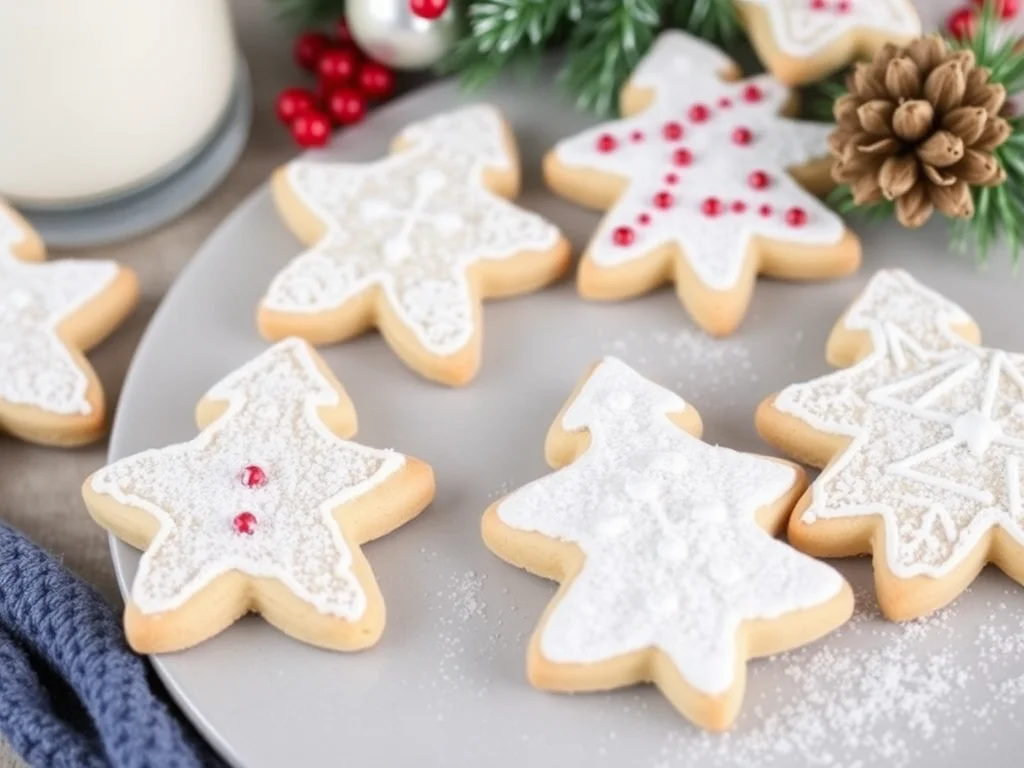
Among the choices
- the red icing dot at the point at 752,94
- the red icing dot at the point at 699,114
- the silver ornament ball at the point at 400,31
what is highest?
the silver ornament ball at the point at 400,31

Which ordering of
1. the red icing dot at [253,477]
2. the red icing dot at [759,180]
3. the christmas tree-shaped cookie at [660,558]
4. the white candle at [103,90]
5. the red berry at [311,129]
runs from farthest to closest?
the red berry at [311,129], the red icing dot at [759,180], the white candle at [103,90], the red icing dot at [253,477], the christmas tree-shaped cookie at [660,558]

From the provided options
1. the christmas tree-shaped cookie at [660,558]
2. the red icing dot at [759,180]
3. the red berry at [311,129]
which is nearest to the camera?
the christmas tree-shaped cookie at [660,558]

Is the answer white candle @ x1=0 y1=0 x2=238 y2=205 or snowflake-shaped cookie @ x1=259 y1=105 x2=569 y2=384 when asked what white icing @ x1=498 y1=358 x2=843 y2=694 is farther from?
white candle @ x1=0 y1=0 x2=238 y2=205

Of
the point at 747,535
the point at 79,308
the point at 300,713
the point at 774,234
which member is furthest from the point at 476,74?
the point at 300,713

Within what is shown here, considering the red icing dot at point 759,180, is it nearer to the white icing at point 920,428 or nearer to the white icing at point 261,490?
the white icing at point 920,428

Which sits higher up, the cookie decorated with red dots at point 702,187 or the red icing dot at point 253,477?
the cookie decorated with red dots at point 702,187

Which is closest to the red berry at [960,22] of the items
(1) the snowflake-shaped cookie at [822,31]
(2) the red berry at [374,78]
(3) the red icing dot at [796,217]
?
(1) the snowflake-shaped cookie at [822,31]

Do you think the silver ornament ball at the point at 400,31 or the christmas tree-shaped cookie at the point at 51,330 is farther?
the silver ornament ball at the point at 400,31

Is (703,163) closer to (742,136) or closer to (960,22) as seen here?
(742,136)
